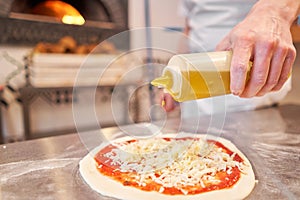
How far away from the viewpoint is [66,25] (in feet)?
4.99

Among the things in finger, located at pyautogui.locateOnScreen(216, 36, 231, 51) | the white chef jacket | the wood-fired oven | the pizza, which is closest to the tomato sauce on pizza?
the pizza

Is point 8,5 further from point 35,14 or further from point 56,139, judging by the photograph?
point 56,139

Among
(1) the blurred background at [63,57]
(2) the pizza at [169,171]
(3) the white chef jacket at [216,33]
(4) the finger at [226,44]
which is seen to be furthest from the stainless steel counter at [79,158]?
(1) the blurred background at [63,57]

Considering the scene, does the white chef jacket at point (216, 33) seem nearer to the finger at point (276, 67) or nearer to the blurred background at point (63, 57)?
the blurred background at point (63, 57)

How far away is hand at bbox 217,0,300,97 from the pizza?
0.49 feet

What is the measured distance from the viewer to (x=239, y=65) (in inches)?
19.7

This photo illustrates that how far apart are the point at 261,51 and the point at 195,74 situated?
0.13 m

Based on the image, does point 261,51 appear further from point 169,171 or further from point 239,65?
point 169,171

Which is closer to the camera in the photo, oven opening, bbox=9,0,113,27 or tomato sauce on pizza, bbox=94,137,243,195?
tomato sauce on pizza, bbox=94,137,243,195

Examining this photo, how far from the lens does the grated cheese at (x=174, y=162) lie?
1.62 feet

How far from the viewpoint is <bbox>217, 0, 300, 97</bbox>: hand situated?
515 mm

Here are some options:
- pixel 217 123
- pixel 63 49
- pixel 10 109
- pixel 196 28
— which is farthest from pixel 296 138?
pixel 10 109

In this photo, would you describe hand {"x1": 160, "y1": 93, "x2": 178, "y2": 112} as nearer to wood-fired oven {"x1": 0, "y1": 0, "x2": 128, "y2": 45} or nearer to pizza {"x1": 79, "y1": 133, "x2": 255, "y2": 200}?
pizza {"x1": 79, "y1": 133, "x2": 255, "y2": 200}

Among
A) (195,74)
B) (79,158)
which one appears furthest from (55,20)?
(195,74)
